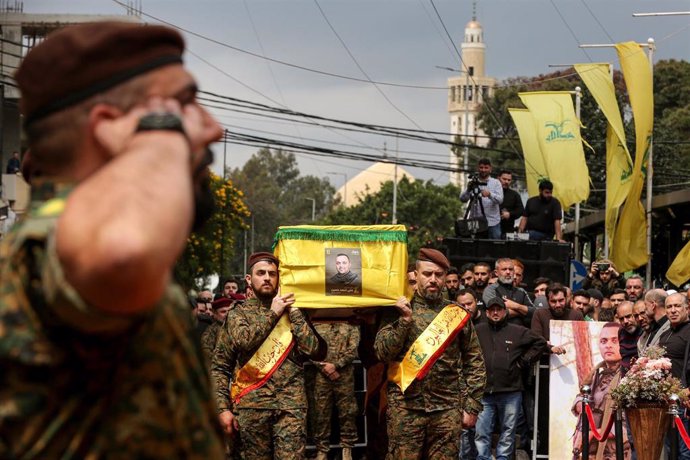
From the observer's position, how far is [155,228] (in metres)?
1.60

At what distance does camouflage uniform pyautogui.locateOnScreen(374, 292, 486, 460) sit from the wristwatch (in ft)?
32.9

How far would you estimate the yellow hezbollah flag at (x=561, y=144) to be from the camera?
101ft

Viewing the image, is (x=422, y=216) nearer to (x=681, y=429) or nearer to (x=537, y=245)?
(x=537, y=245)

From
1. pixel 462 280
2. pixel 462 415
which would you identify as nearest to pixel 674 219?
pixel 462 280

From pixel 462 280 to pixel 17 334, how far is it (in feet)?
53.6

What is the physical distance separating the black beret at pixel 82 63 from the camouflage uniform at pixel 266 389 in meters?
9.68

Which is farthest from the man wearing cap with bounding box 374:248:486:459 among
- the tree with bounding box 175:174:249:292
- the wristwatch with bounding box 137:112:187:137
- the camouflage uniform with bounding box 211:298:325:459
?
the tree with bounding box 175:174:249:292

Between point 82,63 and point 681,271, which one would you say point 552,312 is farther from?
point 82,63

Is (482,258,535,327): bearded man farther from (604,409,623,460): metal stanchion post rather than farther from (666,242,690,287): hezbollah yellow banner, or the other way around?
(666,242,690,287): hezbollah yellow banner

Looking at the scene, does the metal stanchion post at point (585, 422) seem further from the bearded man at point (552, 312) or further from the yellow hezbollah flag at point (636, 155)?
the yellow hezbollah flag at point (636, 155)

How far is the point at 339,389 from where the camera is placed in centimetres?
1417

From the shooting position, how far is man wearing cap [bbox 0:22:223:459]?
1635mm

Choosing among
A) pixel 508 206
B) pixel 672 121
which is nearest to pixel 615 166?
pixel 508 206

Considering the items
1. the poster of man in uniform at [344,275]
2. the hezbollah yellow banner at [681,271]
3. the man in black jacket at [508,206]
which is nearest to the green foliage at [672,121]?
the hezbollah yellow banner at [681,271]
